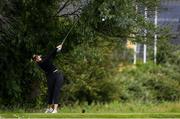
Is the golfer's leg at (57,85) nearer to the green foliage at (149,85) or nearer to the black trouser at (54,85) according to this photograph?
the black trouser at (54,85)

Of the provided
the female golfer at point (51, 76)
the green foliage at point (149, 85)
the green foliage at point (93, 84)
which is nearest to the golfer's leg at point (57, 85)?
the female golfer at point (51, 76)

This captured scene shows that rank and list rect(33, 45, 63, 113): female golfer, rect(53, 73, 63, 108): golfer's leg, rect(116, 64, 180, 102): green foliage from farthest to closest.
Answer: rect(116, 64, 180, 102): green foliage → rect(53, 73, 63, 108): golfer's leg → rect(33, 45, 63, 113): female golfer

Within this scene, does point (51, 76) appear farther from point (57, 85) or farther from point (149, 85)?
→ point (149, 85)

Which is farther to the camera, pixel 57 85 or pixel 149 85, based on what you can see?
pixel 149 85

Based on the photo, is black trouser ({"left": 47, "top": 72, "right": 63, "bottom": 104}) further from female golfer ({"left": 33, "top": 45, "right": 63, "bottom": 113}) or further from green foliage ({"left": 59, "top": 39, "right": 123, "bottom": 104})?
green foliage ({"left": 59, "top": 39, "right": 123, "bottom": 104})

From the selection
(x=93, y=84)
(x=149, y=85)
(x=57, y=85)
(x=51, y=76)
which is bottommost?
(x=57, y=85)

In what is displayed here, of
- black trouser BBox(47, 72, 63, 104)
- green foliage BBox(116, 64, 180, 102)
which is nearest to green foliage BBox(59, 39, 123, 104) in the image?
green foliage BBox(116, 64, 180, 102)

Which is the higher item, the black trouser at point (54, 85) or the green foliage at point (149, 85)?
the green foliage at point (149, 85)

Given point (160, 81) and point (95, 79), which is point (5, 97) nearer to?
point (95, 79)

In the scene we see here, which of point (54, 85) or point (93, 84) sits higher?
point (93, 84)

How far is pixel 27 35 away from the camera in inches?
917

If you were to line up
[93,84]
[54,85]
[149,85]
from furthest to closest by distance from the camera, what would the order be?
[149,85]
[93,84]
[54,85]

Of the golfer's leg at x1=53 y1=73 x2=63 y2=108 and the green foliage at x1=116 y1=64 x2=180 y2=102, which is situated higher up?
the green foliage at x1=116 y1=64 x2=180 y2=102

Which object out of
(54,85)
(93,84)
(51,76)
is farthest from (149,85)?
(51,76)
